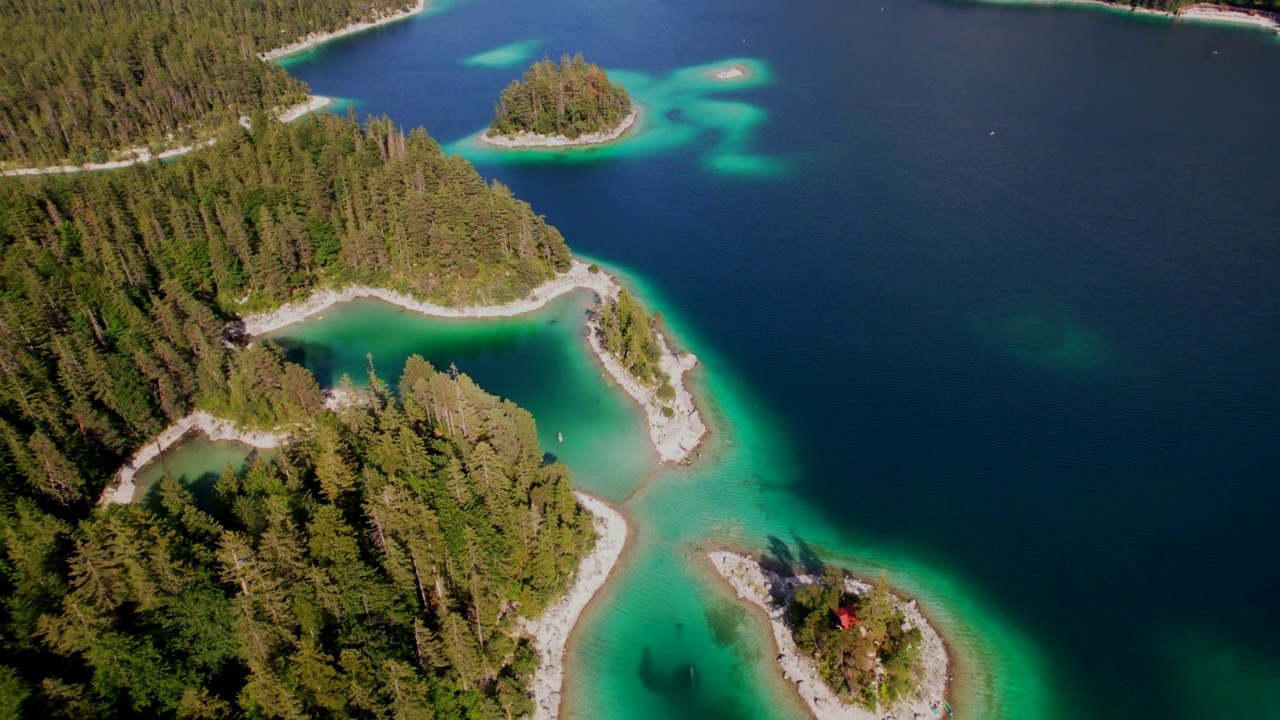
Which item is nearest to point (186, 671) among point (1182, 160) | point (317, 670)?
point (317, 670)

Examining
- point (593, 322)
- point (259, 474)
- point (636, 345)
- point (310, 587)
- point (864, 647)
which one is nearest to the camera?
point (310, 587)

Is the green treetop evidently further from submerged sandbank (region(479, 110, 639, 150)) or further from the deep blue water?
submerged sandbank (region(479, 110, 639, 150))

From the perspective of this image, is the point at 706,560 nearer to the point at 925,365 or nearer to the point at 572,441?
the point at 572,441

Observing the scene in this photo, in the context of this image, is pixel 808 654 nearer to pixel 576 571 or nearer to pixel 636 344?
pixel 576 571

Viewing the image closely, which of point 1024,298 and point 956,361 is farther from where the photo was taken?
point 1024,298

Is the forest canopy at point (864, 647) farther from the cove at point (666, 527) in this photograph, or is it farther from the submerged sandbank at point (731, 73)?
the submerged sandbank at point (731, 73)

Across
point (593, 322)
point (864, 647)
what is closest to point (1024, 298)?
point (593, 322)

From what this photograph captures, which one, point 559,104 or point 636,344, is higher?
point 559,104

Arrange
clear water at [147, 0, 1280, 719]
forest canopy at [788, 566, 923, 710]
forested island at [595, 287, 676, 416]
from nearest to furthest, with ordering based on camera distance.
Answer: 1. forest canopy at [788, 566, 923, 710]
2. clear water at [147, 0, 1280, 719]
3. forested island at [595, 287, 676, 416]

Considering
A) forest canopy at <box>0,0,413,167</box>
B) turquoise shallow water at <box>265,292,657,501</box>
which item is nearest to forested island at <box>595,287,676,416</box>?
turquoise shallow water at <box>265,292,657,501</box>
